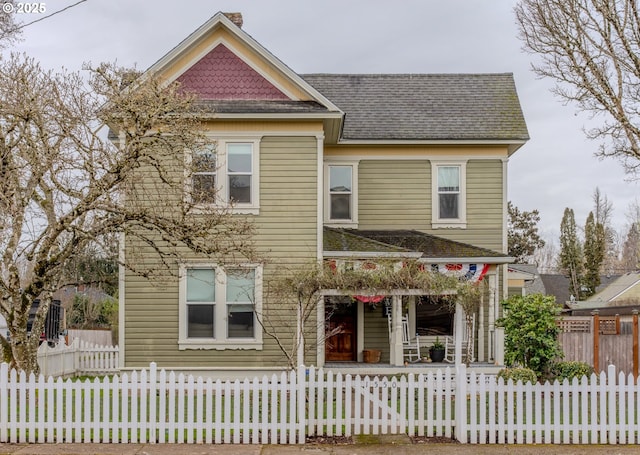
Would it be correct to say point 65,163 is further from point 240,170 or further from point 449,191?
point 449,191

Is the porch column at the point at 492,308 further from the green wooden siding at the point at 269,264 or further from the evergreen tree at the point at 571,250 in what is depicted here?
the evergreen tree at the point at 571,250

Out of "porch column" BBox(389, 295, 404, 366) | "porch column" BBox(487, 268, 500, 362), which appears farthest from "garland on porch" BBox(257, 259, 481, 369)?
"porch column" BBox(487, 268, 500, 362)

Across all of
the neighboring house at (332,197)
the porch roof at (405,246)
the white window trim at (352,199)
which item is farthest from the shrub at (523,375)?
the white window trim at (352,199)

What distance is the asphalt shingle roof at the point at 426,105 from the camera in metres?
20.2

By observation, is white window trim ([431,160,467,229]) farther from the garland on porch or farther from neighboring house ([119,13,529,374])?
the garland on porch

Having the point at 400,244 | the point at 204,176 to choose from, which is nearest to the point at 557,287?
the point at 400,244

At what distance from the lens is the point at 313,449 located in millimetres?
10414

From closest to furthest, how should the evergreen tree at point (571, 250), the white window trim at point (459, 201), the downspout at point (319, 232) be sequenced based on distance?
the downspout at point (319, 232)
the white window trim at point (459, 201)
the evergreen tree at point (571, 250)

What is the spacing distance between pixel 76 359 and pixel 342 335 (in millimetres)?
7165

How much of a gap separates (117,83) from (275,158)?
17.6ft

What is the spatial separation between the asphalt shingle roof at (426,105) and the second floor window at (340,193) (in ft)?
3.29

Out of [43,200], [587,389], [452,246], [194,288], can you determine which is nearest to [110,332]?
[194,288]

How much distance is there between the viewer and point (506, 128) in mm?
20266

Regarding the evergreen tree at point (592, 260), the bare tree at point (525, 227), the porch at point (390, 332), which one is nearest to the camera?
the porch at point (390, 332)
